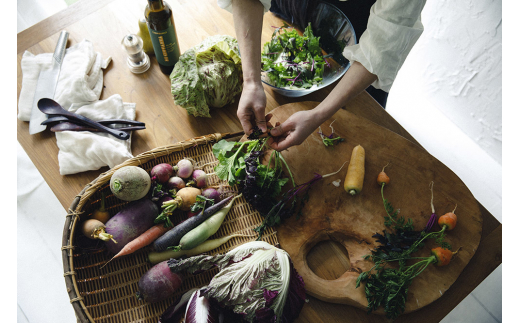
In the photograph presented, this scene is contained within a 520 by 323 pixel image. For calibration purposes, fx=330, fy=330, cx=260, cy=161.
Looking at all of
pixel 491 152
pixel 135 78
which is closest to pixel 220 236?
pixel 135 78

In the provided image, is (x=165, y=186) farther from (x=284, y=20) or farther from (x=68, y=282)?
(x=284, y=20)

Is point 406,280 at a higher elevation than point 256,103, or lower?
lower

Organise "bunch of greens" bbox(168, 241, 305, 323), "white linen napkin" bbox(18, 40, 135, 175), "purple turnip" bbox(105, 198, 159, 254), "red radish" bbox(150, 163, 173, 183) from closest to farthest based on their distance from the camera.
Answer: "bunch of greens" bbox(168, 241, 305, 323) < "purple turnip" bbox(105, 198, 159, 254) < "red radish" bbox(150, 163, 173, 183) < "white linen napkin" bbox(18, 40, 135, 175)

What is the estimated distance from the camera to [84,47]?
1.65 m

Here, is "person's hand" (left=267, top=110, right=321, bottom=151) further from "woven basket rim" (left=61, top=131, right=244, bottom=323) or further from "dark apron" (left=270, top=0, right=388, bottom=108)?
"dark apron" (left=270, top=0, right=388, bottom=108)

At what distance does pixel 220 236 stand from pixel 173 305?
11.9 inches

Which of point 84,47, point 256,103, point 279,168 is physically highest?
point 84,47

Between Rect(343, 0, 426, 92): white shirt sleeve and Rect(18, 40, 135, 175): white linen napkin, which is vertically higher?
Rect(343, 0, 426, 92): white shirt sleeve

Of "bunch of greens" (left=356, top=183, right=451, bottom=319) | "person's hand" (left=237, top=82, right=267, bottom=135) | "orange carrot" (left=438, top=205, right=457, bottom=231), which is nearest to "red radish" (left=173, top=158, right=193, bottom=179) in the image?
"person's hand" (left=237, top=82, right=267, bottom=135)

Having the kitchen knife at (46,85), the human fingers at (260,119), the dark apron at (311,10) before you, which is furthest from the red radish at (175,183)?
the dark apron at (311,10)

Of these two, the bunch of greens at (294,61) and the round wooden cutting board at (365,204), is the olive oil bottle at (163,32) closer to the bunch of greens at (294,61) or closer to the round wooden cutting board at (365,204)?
the bunch of greens at (294,61)

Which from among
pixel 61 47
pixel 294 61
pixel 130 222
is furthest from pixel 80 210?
pixel 294 61

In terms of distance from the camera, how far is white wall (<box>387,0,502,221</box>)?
2439 millimetres

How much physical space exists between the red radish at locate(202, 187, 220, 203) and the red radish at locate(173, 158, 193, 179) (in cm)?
10
